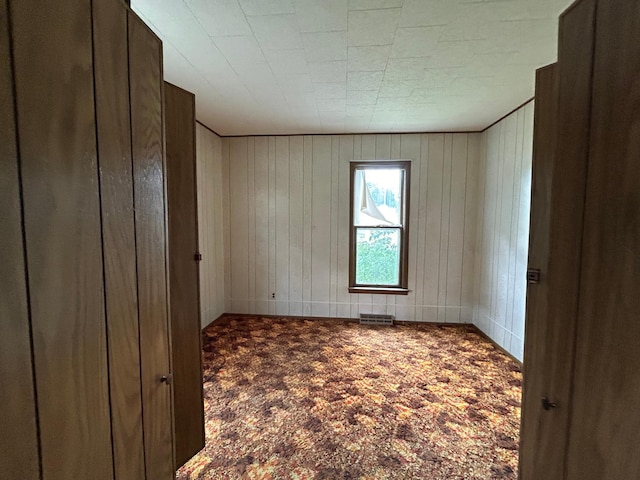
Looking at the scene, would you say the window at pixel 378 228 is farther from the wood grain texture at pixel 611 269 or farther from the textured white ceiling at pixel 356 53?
the wood grain texture at pixel 611 269

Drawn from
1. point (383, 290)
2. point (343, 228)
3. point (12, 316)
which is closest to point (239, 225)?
point (343, 228)

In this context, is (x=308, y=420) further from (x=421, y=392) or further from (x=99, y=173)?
(x=99, y=173)

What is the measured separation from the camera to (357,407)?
2.00 meters

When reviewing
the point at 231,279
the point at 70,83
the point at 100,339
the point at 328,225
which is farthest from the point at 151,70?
the point at 231,279

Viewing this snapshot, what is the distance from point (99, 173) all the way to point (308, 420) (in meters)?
1.92

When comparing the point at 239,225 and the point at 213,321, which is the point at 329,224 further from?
the point at 213,321

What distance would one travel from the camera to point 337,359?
2.71m

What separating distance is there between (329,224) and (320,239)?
0.25 metres

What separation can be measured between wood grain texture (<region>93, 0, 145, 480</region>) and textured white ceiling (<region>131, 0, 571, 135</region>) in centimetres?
98

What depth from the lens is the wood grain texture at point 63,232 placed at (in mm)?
512

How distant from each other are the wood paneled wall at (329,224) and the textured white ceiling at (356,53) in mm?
755

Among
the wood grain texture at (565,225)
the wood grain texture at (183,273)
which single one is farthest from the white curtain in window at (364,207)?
the wood grain texture at (565,225)

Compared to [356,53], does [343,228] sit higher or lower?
lower

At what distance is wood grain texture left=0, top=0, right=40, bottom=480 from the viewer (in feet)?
1.51
